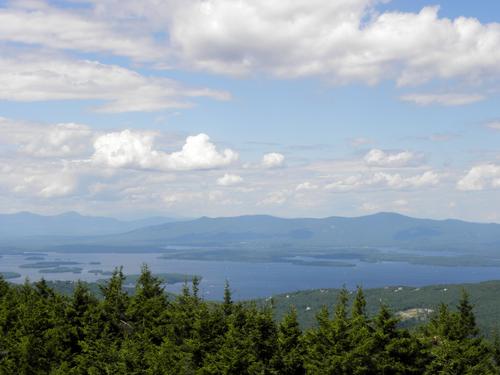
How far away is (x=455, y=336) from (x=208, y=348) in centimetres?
2322

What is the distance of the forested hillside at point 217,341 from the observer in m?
45.0

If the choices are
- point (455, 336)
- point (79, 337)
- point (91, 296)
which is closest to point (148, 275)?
point (91, 296)

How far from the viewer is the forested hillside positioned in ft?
148

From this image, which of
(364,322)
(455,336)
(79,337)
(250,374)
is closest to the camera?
(250,374)

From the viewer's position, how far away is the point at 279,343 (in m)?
49.6

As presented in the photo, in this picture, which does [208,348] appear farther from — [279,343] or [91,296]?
[91,296]

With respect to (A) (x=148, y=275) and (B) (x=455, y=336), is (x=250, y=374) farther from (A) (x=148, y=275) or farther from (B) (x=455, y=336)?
(A) (x=148, y=275)

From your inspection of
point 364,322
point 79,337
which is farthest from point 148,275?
point 364,322

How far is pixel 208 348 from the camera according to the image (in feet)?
168

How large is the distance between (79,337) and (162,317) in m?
8.72

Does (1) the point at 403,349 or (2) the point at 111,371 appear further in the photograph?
(1) the point at 403,349

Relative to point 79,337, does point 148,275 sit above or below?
above

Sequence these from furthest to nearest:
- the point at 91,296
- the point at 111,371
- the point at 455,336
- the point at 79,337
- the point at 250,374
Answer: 1. the point at 91,296
2. the point at 79,337
3. the point at 455,336
4. the point at 250,374
5. the point at 111,371

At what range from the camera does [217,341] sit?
5116cm
